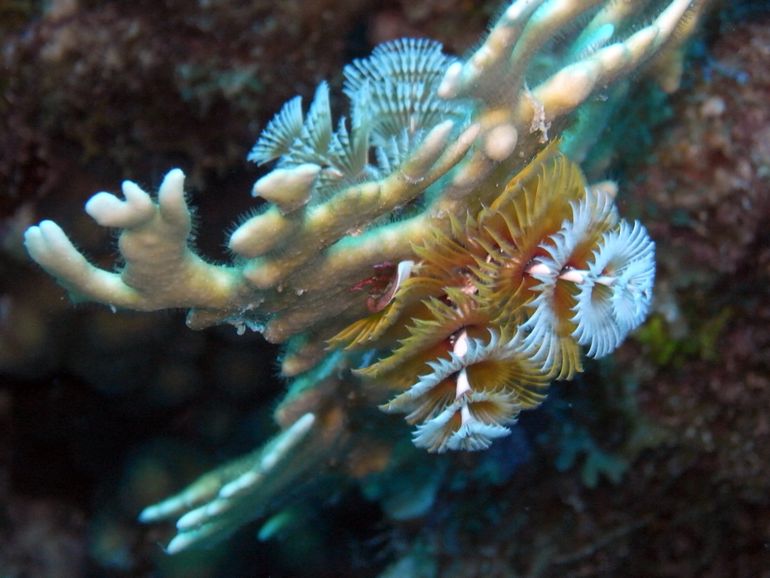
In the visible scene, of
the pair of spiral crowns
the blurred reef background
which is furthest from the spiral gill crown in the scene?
the blurred reef background

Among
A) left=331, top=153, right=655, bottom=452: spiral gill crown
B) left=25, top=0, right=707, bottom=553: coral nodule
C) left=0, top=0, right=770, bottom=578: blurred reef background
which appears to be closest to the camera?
left=25, top=0, right=707, bottom=553: coral nodule

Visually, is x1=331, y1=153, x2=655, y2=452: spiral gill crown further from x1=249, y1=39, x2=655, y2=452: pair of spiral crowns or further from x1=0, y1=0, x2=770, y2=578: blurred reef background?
x1=0, y1=0, x2=770, y2=578: blurred reef background

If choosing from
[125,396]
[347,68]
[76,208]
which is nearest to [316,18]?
[347,68]

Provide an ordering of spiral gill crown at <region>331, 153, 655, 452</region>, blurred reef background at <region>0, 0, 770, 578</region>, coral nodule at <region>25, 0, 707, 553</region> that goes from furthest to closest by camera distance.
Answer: blurred reef background at <region>0, 0, 770, 578</region> < spiral gill crown at <region>331, 153, 655, 452</region> < coral nodule at <region>25, 0, 707, 553</region>

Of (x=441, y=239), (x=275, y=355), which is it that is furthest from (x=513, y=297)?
(x=275, y=355)

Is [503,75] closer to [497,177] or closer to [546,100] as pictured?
[546,100]

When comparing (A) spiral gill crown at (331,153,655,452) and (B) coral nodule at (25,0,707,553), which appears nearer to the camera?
(B) coral nodule at (25,0,707,553)
